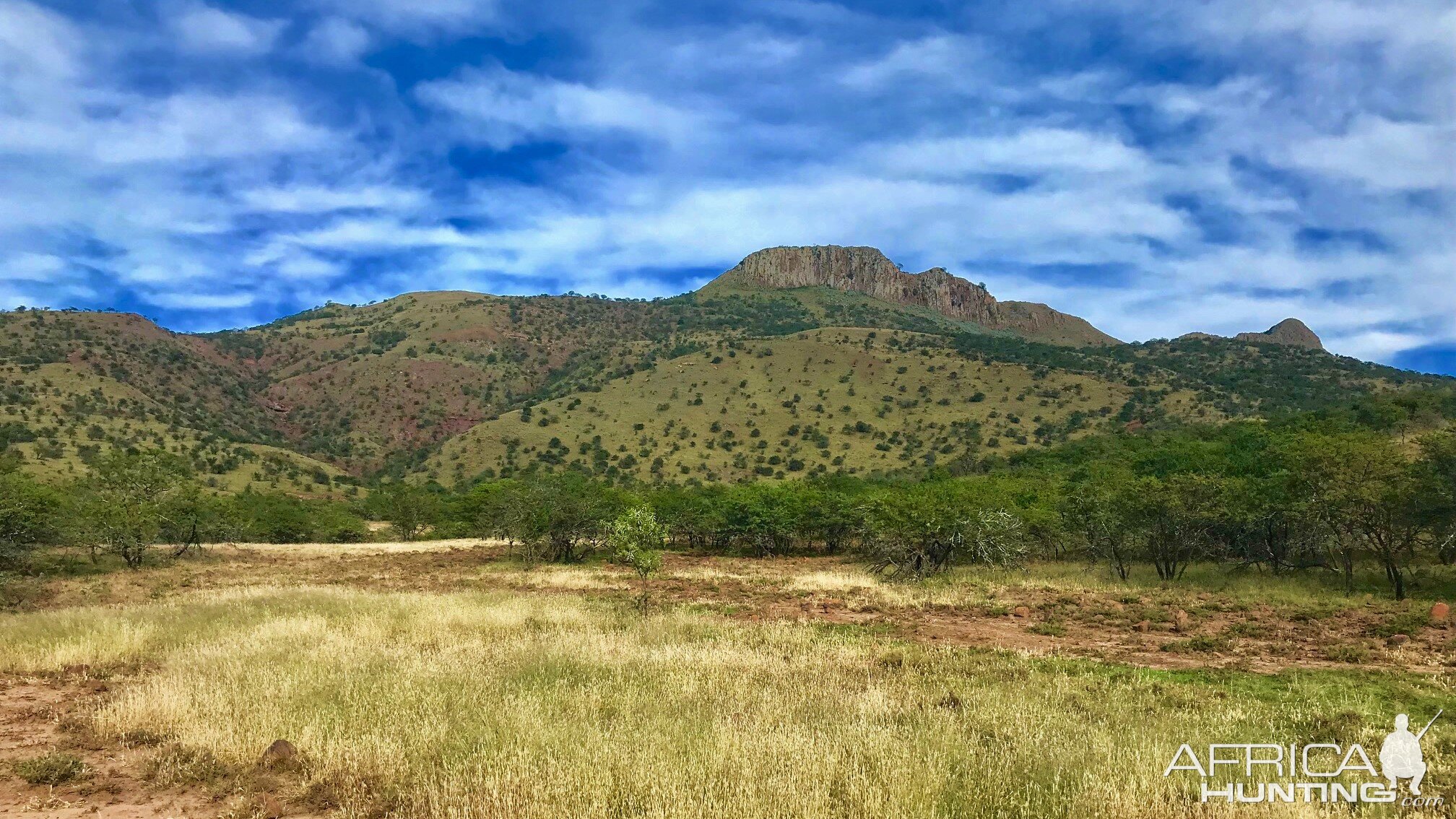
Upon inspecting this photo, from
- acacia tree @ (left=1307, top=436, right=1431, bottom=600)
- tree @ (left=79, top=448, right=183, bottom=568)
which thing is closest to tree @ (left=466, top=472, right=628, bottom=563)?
tree @ (left=79, top=448, right=183, bottom=568)

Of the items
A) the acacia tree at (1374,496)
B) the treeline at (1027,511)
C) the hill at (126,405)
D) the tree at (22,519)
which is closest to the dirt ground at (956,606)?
the tree at (22,519)

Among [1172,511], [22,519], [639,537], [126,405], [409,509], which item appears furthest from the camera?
[126,405]

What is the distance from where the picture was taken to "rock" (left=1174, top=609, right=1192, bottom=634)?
1738 centimetres

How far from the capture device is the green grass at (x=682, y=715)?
6.43m

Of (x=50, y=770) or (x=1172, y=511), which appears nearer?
(x=50, y=770)

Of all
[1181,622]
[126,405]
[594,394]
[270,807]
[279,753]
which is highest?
[594,394]

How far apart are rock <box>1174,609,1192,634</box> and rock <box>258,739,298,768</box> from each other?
1878 centimetres

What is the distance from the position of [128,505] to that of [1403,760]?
44.6 metres

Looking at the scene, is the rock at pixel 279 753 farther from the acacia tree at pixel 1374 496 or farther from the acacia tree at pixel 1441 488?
the acacia tree at pixel 1441 488

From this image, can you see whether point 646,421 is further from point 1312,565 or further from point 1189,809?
point 1189,809

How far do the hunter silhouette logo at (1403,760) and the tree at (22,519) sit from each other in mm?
34885

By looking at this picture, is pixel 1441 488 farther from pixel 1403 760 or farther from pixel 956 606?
pixel 1403 760

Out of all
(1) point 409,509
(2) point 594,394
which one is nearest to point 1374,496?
(1) point 409,509

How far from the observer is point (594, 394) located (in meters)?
110
